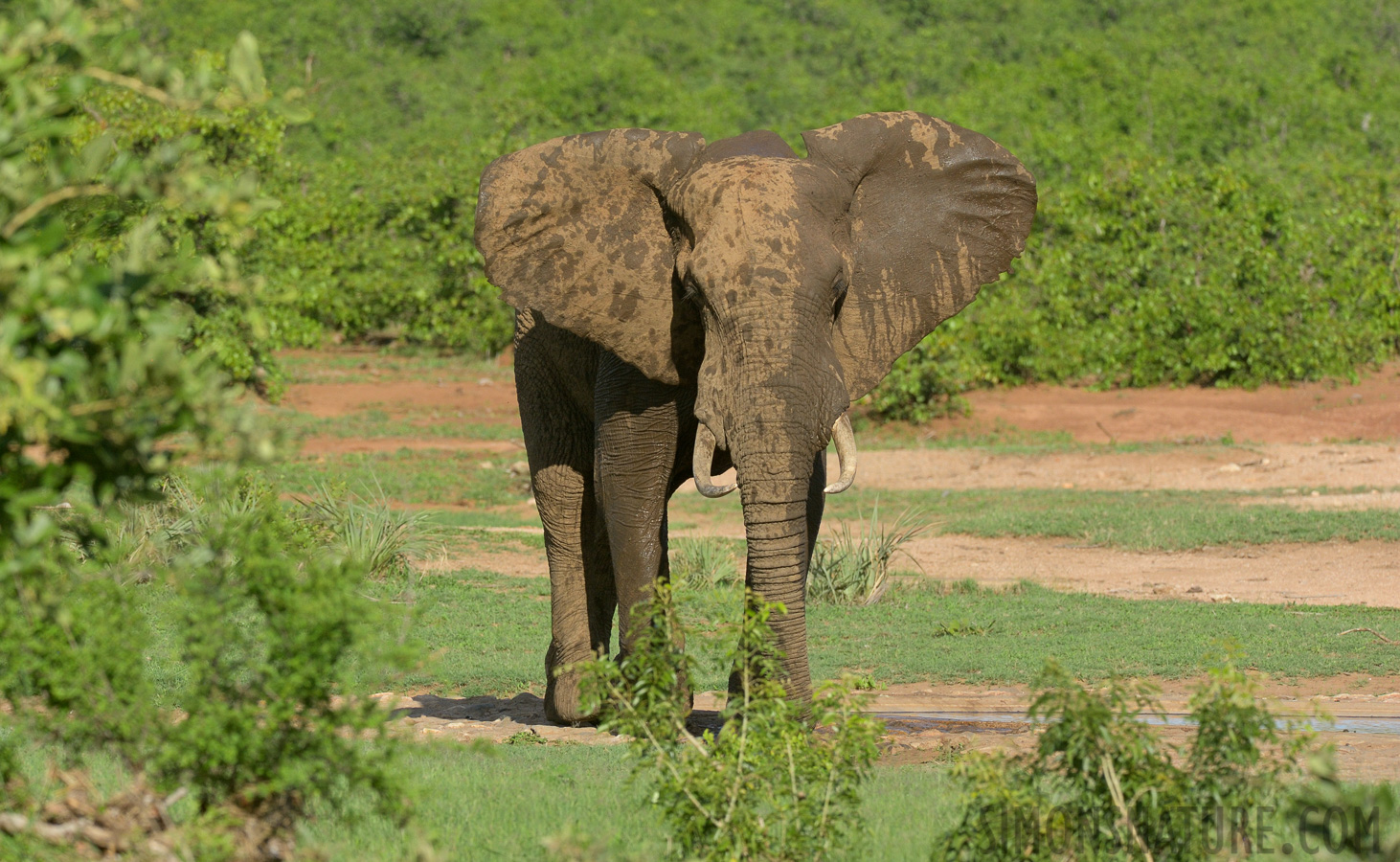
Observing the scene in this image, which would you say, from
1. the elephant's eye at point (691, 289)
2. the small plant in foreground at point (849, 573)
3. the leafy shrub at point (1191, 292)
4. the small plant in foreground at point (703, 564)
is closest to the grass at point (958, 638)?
the small plant in foreground at point (849, 573)

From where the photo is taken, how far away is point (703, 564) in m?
11.5

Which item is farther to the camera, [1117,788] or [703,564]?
[703,564]

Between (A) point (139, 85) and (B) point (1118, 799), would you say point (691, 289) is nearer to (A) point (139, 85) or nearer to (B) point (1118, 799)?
(B) point (1118, 799)

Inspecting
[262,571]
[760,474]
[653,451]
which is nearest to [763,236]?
[760,474]

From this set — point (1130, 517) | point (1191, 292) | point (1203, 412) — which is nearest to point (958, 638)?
point (1130, 517)

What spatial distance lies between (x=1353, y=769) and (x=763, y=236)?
3032 mm

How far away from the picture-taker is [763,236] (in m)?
5.80

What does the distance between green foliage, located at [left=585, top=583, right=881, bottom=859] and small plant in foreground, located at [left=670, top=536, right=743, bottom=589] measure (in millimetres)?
6565

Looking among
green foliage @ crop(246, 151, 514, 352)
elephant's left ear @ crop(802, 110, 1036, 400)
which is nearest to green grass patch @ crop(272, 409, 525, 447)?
green foliage @ crop(246, 151, 514, 352)

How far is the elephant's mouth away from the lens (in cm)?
592

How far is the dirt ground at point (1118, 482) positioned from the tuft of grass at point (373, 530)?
510 mm

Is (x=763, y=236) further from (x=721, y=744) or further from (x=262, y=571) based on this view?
(x=262, y=571)

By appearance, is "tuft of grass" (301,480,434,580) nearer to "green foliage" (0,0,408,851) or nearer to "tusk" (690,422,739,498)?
"tusk" (690,422,739,498)

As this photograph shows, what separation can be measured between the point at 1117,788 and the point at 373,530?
8326 millimetres
